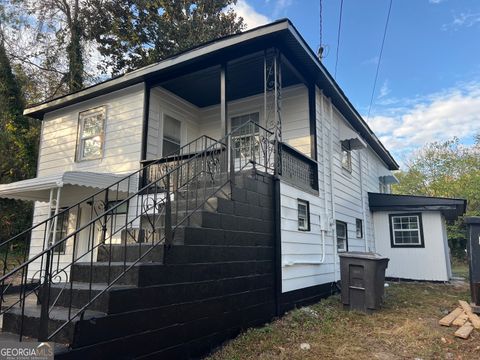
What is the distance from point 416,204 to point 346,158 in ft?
9.51

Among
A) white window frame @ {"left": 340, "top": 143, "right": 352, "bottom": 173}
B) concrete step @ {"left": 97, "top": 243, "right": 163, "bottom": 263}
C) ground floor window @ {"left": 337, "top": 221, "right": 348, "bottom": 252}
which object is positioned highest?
white window frame @ {"left": 340, "top": 143, "right": 352, "bottom": 173}

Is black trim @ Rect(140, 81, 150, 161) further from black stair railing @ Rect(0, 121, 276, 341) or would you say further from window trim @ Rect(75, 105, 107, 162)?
window trim @ Rect(75, 105, 107, 162)

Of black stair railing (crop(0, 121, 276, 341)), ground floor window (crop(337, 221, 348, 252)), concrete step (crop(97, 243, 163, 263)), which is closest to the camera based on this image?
black stair railing (crop(0, 121, 276, 341))

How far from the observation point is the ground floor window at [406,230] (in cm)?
1131

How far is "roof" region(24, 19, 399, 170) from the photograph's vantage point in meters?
6.32

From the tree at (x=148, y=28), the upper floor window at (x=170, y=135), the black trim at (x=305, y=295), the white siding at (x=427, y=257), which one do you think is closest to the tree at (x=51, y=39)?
the tree at (x=148, y=28)

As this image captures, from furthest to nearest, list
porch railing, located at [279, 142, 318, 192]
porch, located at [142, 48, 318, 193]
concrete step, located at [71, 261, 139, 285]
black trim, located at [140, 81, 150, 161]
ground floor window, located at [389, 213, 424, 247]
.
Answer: ground floor window, located at [389, 213, 424, 247] → black trim, located at [140, 81, 150, 161] → porch, located at [142, 48, 318, 193] → porch railing, located at [279, 142, 318, 192] → concrete step, located at [71, 261, 139, 285]

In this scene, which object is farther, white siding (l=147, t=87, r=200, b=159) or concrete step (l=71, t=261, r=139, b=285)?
white siding (l=147, t=87, r=200, b=159)

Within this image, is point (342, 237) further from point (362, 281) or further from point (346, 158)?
point (362, 281)

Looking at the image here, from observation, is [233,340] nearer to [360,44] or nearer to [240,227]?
[240,227]

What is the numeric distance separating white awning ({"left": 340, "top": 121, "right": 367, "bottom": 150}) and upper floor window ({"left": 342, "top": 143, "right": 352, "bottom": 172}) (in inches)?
4.6

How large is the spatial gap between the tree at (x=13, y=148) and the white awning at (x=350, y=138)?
40.0 ft

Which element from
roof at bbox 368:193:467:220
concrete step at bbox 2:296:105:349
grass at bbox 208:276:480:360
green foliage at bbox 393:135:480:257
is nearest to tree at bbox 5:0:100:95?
roof at bbox 368:193:467:220

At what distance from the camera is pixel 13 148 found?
14.1 meters
